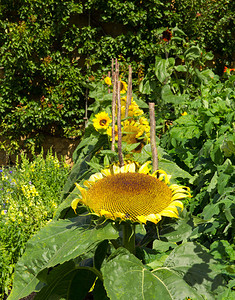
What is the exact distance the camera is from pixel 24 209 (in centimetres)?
302

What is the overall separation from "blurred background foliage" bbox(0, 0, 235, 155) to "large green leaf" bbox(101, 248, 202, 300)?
4606mm

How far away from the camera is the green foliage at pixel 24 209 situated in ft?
8.19

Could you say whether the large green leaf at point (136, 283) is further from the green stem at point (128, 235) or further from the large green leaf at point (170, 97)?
the large green leaf at point (170, 97)

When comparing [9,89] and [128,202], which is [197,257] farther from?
[9,89]

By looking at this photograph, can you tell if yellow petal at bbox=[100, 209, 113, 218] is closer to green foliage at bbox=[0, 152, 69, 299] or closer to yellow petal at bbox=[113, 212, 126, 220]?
yellow petal at bbox=[113, 212, 126, 220]

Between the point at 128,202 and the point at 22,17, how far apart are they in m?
5.29

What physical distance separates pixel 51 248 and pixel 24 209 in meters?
1.93

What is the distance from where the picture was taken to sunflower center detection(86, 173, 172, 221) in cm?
117

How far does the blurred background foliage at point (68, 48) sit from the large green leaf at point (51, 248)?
14.7 ft

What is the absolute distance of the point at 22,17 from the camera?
565 cm

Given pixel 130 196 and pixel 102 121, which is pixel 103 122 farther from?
pixel 130 196

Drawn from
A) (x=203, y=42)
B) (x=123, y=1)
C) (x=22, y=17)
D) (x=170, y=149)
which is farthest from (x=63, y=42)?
(x=170, y=149)

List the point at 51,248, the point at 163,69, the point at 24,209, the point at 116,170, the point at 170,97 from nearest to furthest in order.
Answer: the point at 51,248 → the point at 116,170 → the point at 24,209 → the point at 170,97 → the point at 163,69

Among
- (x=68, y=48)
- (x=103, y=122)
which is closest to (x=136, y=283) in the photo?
(x=103, y=122)
